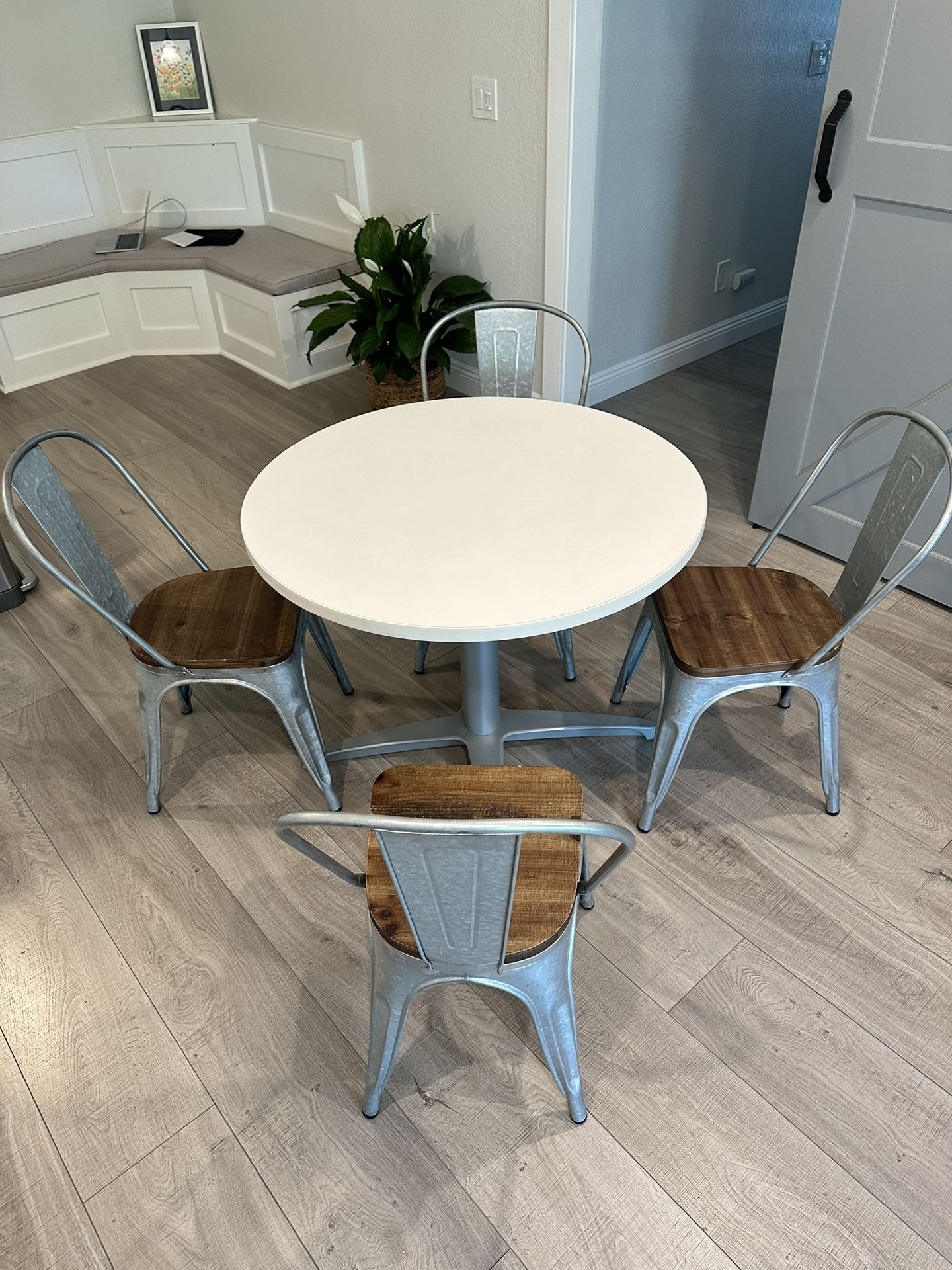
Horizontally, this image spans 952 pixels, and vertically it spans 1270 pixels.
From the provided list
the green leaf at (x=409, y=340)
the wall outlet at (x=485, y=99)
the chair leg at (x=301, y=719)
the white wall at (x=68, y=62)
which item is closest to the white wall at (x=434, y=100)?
the wall outlet at (x=485, y=99)

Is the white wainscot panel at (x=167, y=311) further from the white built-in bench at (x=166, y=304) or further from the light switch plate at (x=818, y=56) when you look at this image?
the light switch plate at (x=818, y=56)

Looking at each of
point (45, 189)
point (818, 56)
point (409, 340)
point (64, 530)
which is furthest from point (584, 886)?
point (45, 189)

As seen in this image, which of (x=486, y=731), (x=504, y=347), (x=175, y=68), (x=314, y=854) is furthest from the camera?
(x=175, y=68)

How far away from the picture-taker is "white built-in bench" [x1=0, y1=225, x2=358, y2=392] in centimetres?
363

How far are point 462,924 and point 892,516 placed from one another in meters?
1.10

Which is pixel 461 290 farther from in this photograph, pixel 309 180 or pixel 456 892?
pixel 456 892

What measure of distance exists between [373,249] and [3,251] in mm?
2098

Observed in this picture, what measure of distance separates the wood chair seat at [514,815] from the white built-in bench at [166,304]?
2.85 m

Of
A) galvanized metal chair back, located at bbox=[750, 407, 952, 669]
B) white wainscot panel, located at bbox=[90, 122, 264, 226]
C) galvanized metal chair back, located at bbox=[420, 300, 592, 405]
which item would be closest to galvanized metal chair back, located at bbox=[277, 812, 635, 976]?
galvanized metal chair back, located at bbox=[750, 407, 952, 669]

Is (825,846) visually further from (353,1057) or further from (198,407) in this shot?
(198,407)

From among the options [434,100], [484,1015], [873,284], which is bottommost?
[484,1015]

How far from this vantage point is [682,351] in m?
3.72

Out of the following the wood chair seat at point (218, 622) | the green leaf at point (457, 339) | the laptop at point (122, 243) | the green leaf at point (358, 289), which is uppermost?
the green leaf at point (358, 289)

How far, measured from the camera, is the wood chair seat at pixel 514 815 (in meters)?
1.16
